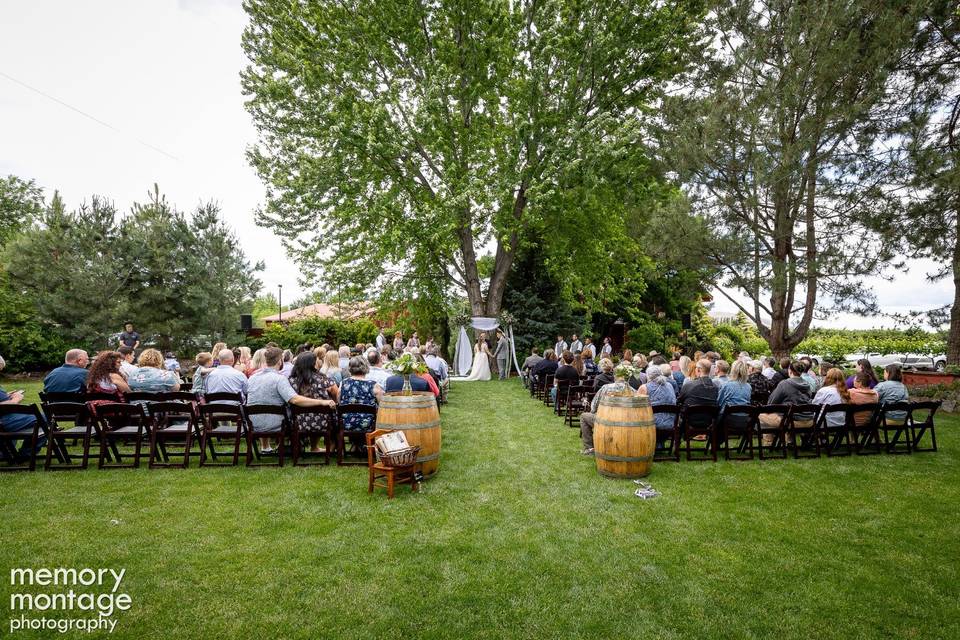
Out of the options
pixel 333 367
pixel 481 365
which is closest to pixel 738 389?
pixel 333 367

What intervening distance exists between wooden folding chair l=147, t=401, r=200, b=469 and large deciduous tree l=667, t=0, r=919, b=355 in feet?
35.0

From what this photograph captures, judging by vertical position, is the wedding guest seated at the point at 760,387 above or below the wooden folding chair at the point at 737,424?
above

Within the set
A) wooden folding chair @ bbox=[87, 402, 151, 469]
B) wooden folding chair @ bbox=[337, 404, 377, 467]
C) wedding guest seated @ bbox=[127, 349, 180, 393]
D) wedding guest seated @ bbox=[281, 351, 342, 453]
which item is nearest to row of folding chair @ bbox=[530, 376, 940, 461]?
wooden folding chair @ bbox=[337, 404, 377, 467]

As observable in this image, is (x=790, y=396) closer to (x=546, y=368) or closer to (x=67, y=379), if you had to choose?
(x=546, y=368)

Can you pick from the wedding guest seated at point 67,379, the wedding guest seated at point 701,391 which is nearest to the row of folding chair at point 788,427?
the wedding guest seated at point 701,391

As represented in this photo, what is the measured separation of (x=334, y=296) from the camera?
19.2 meters

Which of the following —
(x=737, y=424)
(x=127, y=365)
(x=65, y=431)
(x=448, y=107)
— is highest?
(x=448, y=107)

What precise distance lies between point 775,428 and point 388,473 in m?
5.60

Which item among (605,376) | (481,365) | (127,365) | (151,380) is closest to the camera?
(151,380)

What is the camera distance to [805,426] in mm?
7176

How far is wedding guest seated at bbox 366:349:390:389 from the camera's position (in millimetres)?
7527

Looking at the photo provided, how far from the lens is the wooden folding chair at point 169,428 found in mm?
5922

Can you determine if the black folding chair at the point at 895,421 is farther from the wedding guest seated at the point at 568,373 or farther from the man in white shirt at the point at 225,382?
the man in white shirt at the point at 225,382

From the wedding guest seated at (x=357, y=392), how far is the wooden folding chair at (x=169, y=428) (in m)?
1.88
